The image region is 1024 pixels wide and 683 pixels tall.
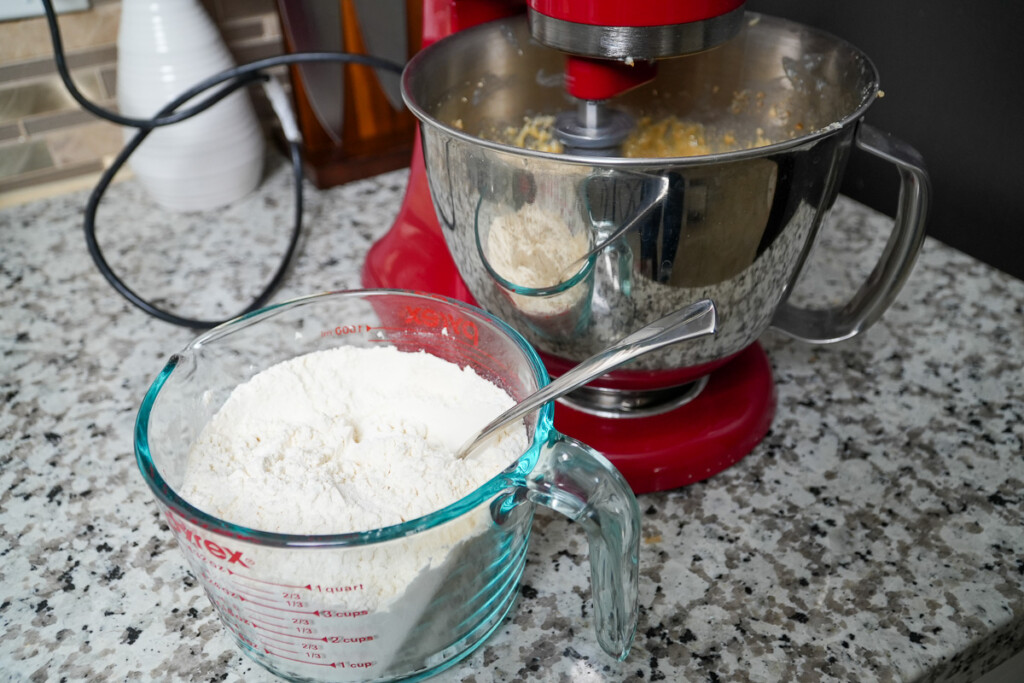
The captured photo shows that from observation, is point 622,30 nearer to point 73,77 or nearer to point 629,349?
point 629,349

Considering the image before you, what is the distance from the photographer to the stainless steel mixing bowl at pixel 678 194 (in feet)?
1.31

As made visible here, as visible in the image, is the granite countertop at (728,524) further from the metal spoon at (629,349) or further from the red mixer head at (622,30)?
the red mixer head at (622,30)

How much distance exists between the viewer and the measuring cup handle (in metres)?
0.35

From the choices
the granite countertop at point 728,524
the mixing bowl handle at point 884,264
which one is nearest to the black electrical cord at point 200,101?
the granite countertop at point 728,524

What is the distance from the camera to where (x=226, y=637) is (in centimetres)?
43

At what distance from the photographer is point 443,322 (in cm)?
48

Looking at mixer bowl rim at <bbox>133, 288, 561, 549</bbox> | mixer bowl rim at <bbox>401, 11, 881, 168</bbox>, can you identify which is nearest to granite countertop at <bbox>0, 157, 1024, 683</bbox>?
mixer bowl rim at <bbox>133, 288, 561, 549</bbox>

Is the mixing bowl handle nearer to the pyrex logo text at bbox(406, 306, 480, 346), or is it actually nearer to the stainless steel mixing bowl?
the stainless steel mixing bowl

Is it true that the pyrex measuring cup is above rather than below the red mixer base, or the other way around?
above

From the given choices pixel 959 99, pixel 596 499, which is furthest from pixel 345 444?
pixel 959 99

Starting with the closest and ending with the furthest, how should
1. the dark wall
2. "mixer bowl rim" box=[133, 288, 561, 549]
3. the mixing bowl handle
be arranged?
"mixer bowl rim" box=[133, 288, 561, 549]
the mixing bowl handle
the dark wall

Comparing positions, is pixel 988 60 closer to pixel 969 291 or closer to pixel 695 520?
pixel 969 291

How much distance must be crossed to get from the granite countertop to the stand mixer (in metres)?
0.06

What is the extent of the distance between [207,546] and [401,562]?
0.27 ft
